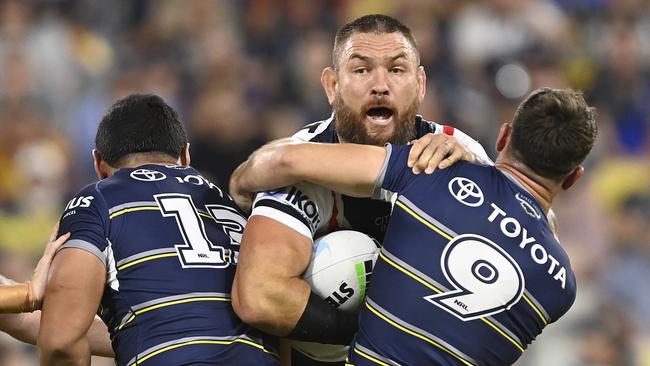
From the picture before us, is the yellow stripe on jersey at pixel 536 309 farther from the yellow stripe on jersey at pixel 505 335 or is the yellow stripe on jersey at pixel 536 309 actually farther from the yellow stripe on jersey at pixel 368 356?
the yellow stripe on jersey at pixel 368 356

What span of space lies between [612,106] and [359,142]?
5.65 meters

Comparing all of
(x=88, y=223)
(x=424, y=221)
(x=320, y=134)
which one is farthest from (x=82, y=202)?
(x=424, y=221)

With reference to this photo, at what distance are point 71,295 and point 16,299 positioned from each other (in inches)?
10.5

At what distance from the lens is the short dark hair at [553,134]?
12.9ft

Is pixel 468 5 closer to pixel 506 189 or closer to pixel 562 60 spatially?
pixel 562 60

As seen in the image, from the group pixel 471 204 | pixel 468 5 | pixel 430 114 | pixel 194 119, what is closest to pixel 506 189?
pixel 471 204

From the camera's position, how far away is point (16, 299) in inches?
160

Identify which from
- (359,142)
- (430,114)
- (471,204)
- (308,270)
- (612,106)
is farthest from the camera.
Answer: (612,106)

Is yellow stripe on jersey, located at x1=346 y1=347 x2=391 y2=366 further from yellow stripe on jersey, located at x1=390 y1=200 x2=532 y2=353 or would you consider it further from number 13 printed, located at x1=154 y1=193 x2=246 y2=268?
number 13 printed, located at x1=154 y1=193 x2=246 y2=268

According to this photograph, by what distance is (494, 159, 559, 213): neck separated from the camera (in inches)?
158

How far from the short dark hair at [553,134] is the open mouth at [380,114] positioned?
0.64 metres

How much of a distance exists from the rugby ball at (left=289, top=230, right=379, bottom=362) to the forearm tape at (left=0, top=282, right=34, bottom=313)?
3.14 ft

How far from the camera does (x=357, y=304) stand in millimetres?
4215

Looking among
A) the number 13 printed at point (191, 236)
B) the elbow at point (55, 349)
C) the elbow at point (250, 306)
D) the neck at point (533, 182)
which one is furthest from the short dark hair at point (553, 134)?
the elbow at point (55, 349)
